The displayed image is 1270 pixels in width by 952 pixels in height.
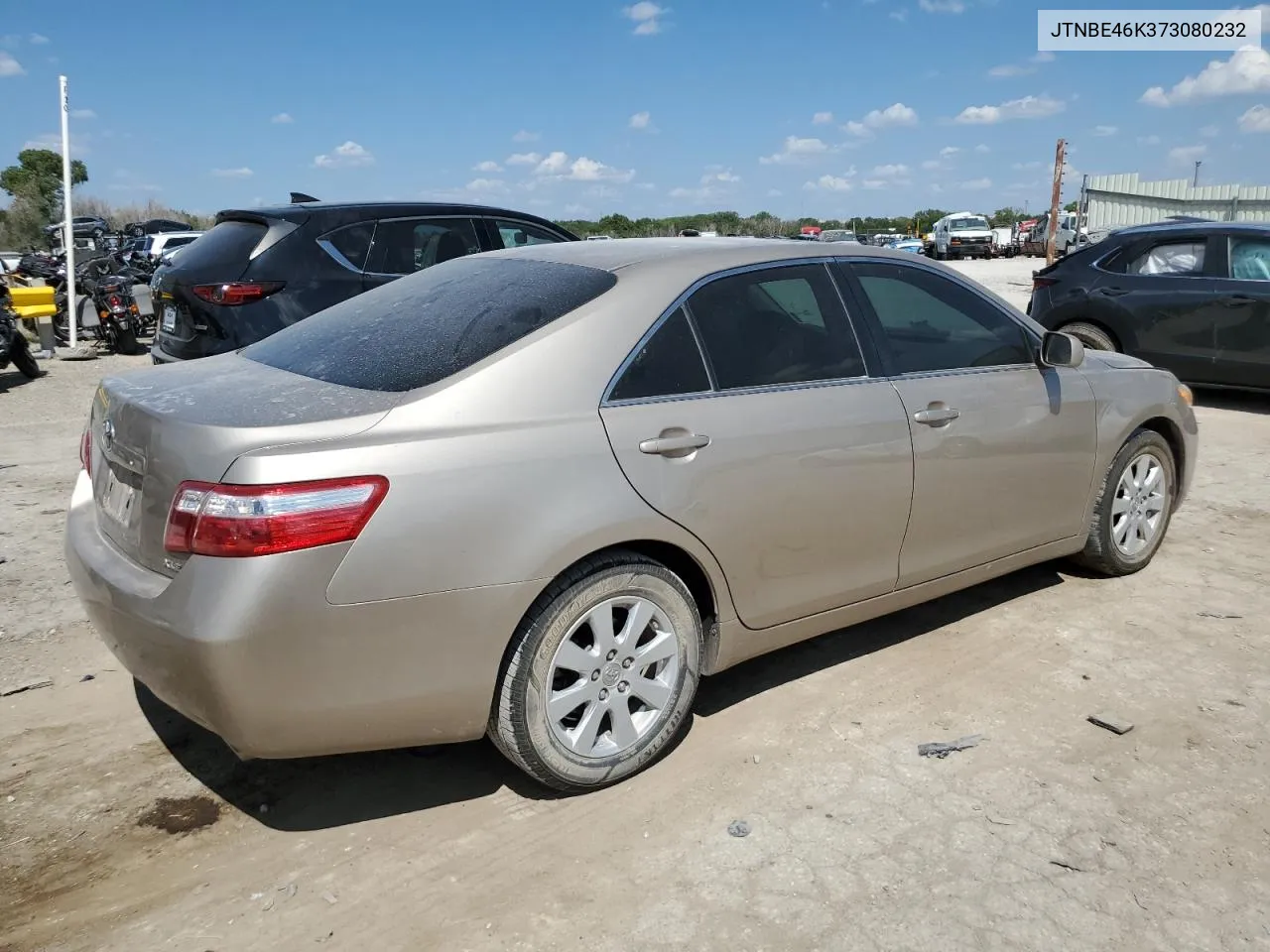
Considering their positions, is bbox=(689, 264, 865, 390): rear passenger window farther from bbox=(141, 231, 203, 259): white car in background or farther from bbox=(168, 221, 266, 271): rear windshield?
bbox=(141, 231, 203, 259): white car in background

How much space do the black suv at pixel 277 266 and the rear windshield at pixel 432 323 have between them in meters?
2.97

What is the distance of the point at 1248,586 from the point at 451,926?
4.17m

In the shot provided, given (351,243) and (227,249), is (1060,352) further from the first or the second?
(227,249)

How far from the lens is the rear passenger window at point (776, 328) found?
3406 mm

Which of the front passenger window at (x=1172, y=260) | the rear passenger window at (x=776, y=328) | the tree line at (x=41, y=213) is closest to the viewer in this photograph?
the rear passenger window at (x=776, y=328)

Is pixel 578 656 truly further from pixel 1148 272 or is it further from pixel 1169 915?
pixel 1148 272

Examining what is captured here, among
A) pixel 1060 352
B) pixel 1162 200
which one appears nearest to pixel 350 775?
pixel 1060 352

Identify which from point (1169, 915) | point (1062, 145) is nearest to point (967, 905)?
point (1169, 915)

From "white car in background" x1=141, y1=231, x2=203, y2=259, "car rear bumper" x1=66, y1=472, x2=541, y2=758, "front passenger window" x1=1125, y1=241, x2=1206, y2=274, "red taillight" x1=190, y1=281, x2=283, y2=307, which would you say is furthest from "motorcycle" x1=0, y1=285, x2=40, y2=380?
"white car in background" x1=141, y1=231, x2=203, y2=259

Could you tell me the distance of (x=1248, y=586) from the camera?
4.91m

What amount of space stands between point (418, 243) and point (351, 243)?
513mm

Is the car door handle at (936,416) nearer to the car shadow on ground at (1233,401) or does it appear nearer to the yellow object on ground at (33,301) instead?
the car shadow on ground at (1233,401)

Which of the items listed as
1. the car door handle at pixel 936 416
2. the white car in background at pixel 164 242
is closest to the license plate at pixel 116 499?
the car door handle at pixel 936 416

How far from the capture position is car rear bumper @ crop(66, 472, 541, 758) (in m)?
2.53
